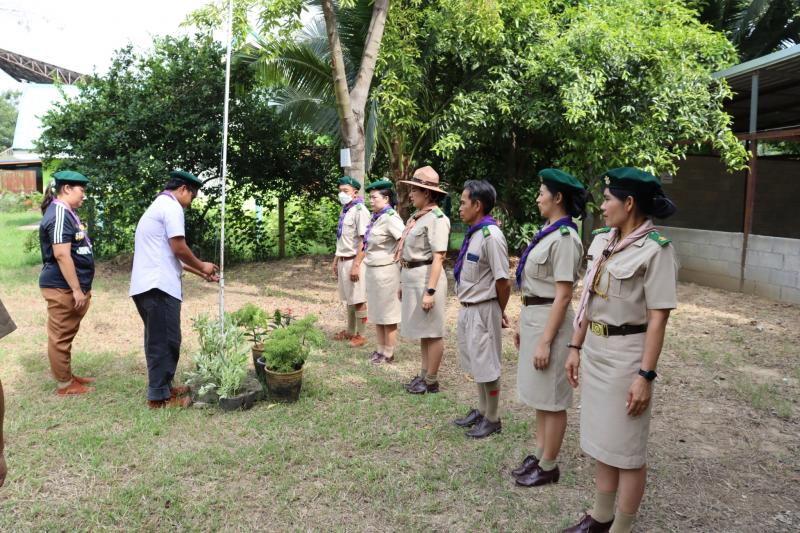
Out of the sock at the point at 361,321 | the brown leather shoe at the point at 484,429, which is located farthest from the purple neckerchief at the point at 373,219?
the brown leather shoe at the point at 484,429

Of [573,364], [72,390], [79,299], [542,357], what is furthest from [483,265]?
[72,390]

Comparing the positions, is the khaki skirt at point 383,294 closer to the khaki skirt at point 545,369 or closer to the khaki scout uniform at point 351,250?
the khaki scout uniform at point 351,250

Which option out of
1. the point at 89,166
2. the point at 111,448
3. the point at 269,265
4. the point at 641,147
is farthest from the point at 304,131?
the point at 111,448

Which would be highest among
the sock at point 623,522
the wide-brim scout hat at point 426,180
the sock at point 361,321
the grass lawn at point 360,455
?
the wide-brim scout hat at point 426,180

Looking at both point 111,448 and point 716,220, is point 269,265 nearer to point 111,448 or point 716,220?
point 111,448

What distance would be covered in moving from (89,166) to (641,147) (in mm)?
8471

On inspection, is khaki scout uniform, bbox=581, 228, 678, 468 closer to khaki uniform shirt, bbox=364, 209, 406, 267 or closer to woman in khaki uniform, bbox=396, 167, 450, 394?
woman in khaki uniform, bbox=396, 167, 450, 394

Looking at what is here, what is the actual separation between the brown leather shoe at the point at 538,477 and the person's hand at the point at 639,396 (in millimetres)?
1049

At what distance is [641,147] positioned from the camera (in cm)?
830

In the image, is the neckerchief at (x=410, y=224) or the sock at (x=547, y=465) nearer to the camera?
the sock at (x=547, y=465)

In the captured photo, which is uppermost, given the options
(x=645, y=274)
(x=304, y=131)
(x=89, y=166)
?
(x=304, y=131)

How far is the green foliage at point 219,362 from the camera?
444 centimetres

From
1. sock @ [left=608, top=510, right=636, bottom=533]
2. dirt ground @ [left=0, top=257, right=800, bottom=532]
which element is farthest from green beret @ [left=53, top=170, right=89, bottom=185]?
sock @ [left=608, top=510, right=636, bottom=533]

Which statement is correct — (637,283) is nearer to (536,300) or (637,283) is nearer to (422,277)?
(536,300)
